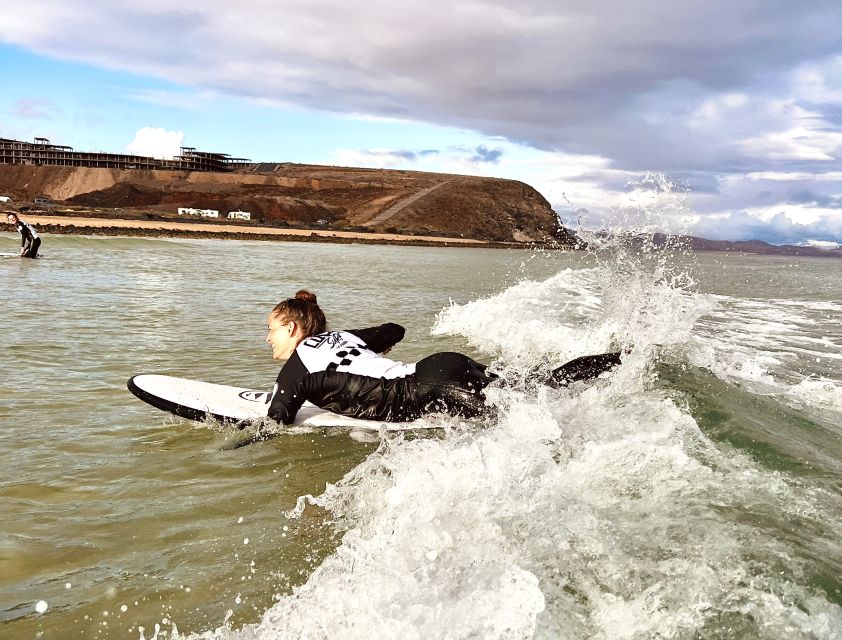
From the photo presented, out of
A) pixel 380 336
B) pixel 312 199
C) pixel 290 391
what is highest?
pixel 312 199

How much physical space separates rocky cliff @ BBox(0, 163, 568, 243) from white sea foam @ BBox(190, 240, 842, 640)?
95.9 metres

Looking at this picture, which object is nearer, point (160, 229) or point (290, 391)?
point (290, 391)

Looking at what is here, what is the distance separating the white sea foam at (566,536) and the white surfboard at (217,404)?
28.3 inches

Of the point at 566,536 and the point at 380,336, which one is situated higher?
the point at 380,336

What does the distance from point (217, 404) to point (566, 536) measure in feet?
13.6

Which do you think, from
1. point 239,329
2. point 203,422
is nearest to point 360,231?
point 239,329

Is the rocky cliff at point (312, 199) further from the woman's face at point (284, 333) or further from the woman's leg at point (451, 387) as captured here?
the woman's leg at point (451, 387)

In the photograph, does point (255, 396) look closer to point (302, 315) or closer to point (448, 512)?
point (302, 315)

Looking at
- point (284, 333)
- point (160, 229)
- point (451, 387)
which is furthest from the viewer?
point (160, 229)

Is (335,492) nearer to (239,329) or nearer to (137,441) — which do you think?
(137,441)

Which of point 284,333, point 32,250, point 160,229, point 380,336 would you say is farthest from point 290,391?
point 160,229

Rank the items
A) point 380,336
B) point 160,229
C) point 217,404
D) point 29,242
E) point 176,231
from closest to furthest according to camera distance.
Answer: point 380,336, point 217,404, point 29,242, point 176,231, point 160,229

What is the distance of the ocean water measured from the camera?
286 cm

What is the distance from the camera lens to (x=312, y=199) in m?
125
